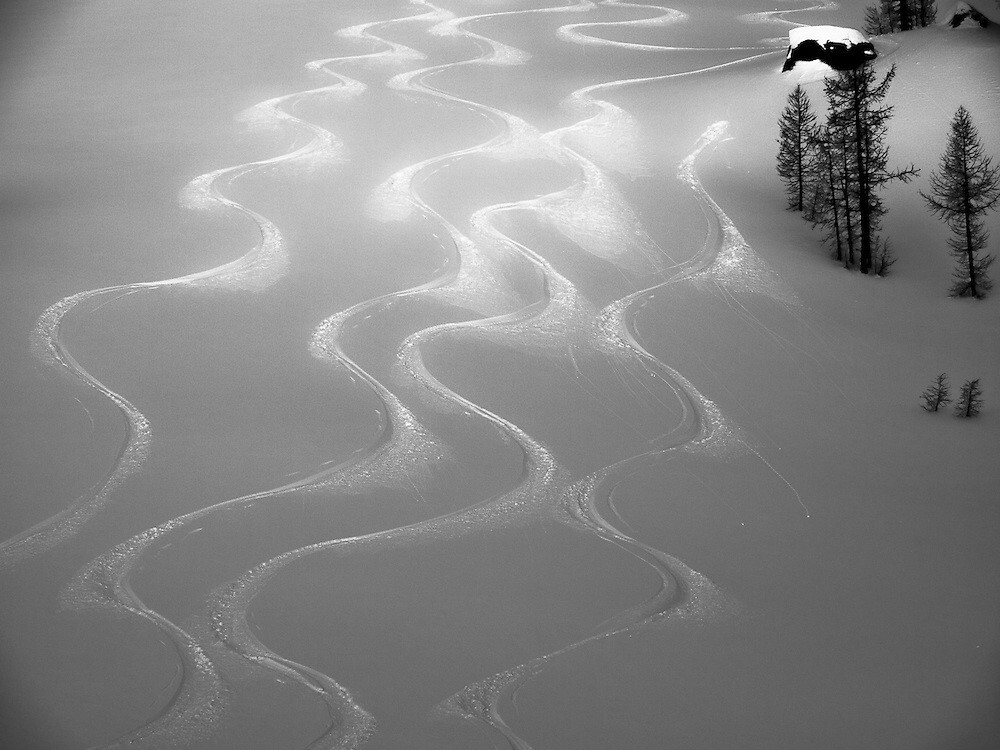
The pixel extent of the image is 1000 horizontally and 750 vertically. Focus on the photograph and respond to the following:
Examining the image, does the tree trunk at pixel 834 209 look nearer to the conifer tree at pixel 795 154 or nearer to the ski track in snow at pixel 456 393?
the conifer tree at pixel 795 154

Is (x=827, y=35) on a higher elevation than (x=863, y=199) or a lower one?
higher

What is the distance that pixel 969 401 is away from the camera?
1402cm

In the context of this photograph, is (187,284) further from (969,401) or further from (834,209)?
(969,401)

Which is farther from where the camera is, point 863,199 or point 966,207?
point 863,199

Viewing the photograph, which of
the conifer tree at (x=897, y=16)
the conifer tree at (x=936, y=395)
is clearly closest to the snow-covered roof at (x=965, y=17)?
the conifer tree at (x=897, y=16)

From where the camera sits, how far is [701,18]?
30562 mm

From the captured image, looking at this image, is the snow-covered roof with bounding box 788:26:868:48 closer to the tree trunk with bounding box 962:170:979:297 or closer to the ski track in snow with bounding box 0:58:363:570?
the tree trunk with bounding box 962:170:979:297

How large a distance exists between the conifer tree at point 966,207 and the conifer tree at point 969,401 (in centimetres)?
319

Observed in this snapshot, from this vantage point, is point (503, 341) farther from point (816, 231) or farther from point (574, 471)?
point (816, 231)

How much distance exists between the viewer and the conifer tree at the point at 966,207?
16984mm

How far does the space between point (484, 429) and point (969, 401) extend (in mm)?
6423


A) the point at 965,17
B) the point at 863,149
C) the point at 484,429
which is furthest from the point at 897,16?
the point at 484,429

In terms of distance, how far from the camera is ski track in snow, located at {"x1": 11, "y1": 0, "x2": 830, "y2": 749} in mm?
9930

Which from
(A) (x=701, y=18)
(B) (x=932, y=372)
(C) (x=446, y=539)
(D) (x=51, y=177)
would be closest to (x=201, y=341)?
(C) (x=446, y=539)
